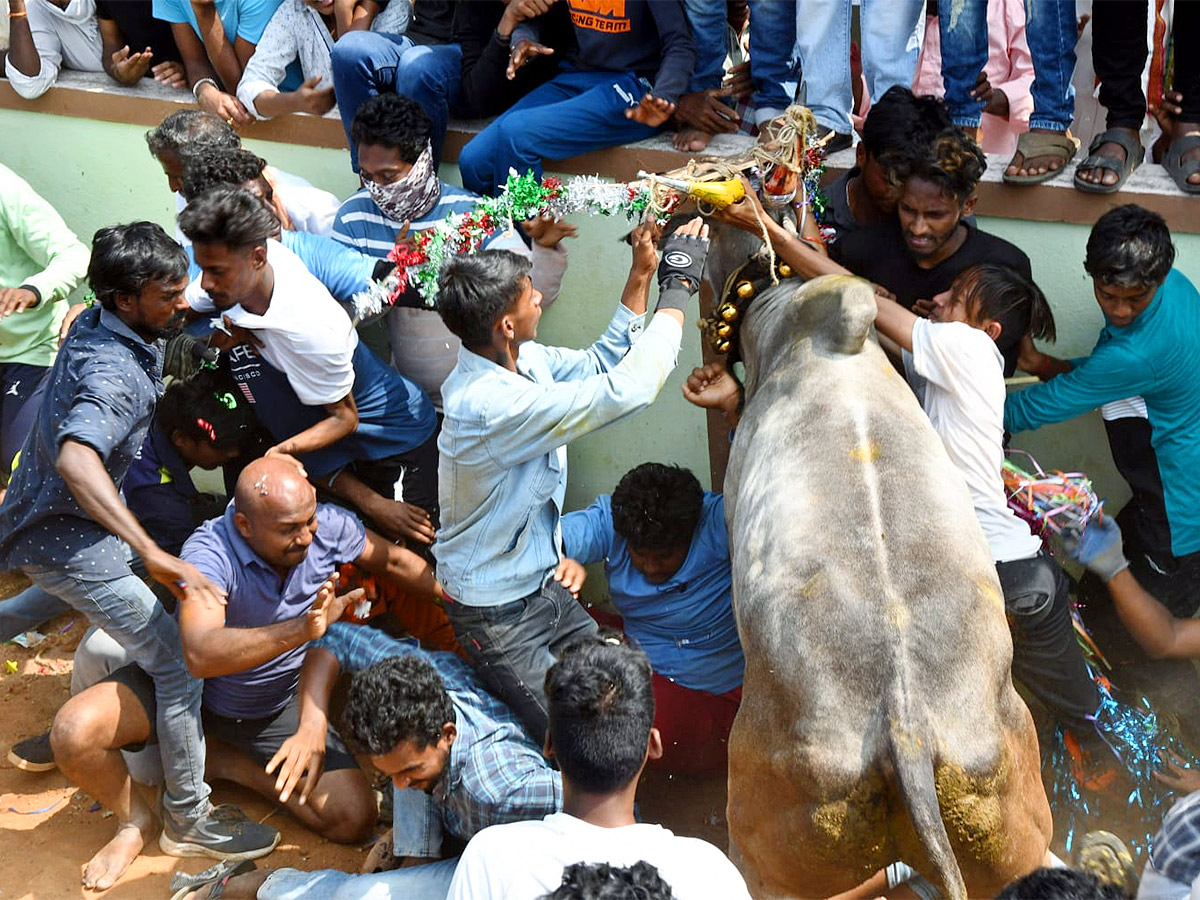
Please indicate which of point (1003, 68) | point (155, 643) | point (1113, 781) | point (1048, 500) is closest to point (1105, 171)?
point (1048, 500)

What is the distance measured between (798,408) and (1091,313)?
1.86 meters

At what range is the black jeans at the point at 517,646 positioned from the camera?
15.8 ft

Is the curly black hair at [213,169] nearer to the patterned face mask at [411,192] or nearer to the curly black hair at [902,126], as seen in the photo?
the patterned face mask at [411,192]

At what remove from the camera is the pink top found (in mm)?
6426

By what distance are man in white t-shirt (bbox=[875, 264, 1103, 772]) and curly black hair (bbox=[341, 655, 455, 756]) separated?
6.67 feet

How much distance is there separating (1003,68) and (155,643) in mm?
4999

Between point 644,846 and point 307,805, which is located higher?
point 644,846

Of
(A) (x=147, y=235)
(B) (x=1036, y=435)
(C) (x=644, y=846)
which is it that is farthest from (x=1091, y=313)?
(A) (x=147, y=235)

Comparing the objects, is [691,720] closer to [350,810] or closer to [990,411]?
[350,810]

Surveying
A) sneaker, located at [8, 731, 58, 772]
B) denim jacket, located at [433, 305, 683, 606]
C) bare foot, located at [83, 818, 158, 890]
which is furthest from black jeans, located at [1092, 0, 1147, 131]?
sneaker, located at [8, 731, 58, 772]

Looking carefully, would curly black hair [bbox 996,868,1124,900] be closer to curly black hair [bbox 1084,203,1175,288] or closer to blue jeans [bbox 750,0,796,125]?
curly black hair [bbox 1084,203,1175,288]

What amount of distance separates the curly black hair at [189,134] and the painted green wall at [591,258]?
109cm

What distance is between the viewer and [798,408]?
441 cm

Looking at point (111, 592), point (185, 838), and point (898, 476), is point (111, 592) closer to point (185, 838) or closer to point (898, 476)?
point (185, 838)
